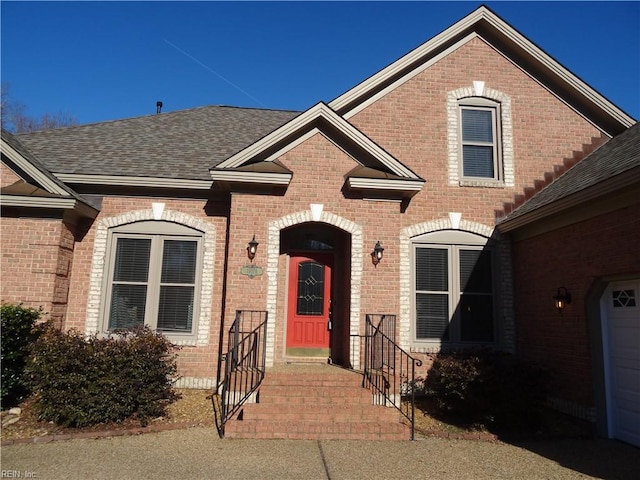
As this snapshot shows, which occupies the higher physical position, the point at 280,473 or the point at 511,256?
the point at 511,256

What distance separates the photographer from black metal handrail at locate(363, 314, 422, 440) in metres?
7.07

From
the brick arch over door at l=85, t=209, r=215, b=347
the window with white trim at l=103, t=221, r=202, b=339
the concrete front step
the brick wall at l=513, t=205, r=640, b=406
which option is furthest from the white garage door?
the window with white trim at l=103, t=221, r=202, b=339

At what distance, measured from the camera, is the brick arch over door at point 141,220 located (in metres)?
8.67

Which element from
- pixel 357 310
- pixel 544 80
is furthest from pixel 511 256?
pixel 544 80

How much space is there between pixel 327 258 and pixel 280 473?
4905 millimetres

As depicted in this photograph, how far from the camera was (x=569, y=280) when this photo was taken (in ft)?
25.2

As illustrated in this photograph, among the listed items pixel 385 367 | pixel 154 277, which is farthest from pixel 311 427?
pixel 154 277

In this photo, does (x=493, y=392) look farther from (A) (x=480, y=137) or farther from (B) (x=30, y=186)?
(B) (x=30, y=186)

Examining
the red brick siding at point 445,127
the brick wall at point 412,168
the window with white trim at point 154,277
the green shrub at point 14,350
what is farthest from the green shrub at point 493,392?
the green shrub at point 14,350

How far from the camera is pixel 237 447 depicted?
18.8 ft

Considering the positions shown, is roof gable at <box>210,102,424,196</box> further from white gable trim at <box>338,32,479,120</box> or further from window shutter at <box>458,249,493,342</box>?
window shutter at <box>458,249,493,342</box>

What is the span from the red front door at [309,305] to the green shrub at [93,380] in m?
2.86

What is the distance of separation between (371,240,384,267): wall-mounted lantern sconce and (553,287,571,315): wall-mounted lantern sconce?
10.2ft

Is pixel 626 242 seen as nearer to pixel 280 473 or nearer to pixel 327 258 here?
pixel 327 258
